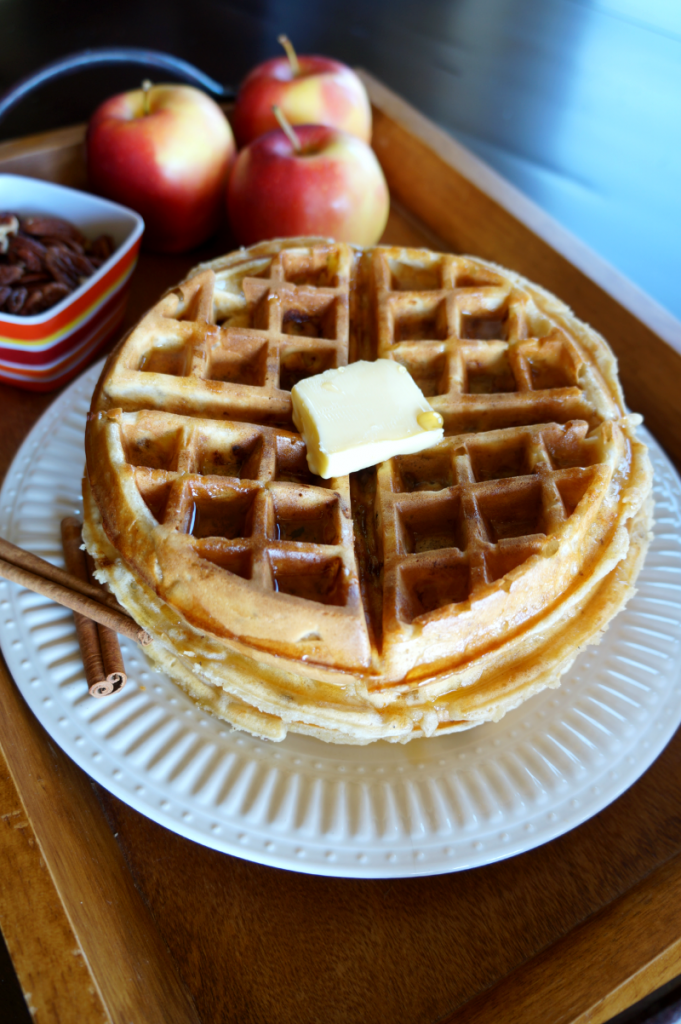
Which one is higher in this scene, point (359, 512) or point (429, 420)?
point (429, 420)

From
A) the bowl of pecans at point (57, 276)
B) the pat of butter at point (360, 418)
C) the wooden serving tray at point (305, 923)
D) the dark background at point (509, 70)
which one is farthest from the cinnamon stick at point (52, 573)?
the dark background at point (509, 70)

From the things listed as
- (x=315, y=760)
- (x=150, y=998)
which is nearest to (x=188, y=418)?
(x=315, y=760)

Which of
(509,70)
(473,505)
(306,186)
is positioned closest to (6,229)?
(306,186)

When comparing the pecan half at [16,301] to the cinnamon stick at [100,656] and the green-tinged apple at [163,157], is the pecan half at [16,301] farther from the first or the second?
the cinnamon stick at [100,656]

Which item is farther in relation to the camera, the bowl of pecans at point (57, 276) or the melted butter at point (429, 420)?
the bowl of pecans at point (57, 276)

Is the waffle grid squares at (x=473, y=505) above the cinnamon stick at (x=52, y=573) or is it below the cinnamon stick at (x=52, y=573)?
above

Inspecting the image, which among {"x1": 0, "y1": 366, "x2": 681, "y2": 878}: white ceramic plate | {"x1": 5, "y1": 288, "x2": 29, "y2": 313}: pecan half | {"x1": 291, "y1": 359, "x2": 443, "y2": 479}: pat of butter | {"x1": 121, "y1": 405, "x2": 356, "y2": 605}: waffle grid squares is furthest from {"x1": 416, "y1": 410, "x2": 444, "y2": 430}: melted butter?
{"x1": 5, "y1": 288, "x2": 29, "y2": 313}: pecan half

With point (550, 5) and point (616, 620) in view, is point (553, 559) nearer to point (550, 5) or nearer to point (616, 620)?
point (616, 620)

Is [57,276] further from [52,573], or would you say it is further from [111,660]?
[111,660]
